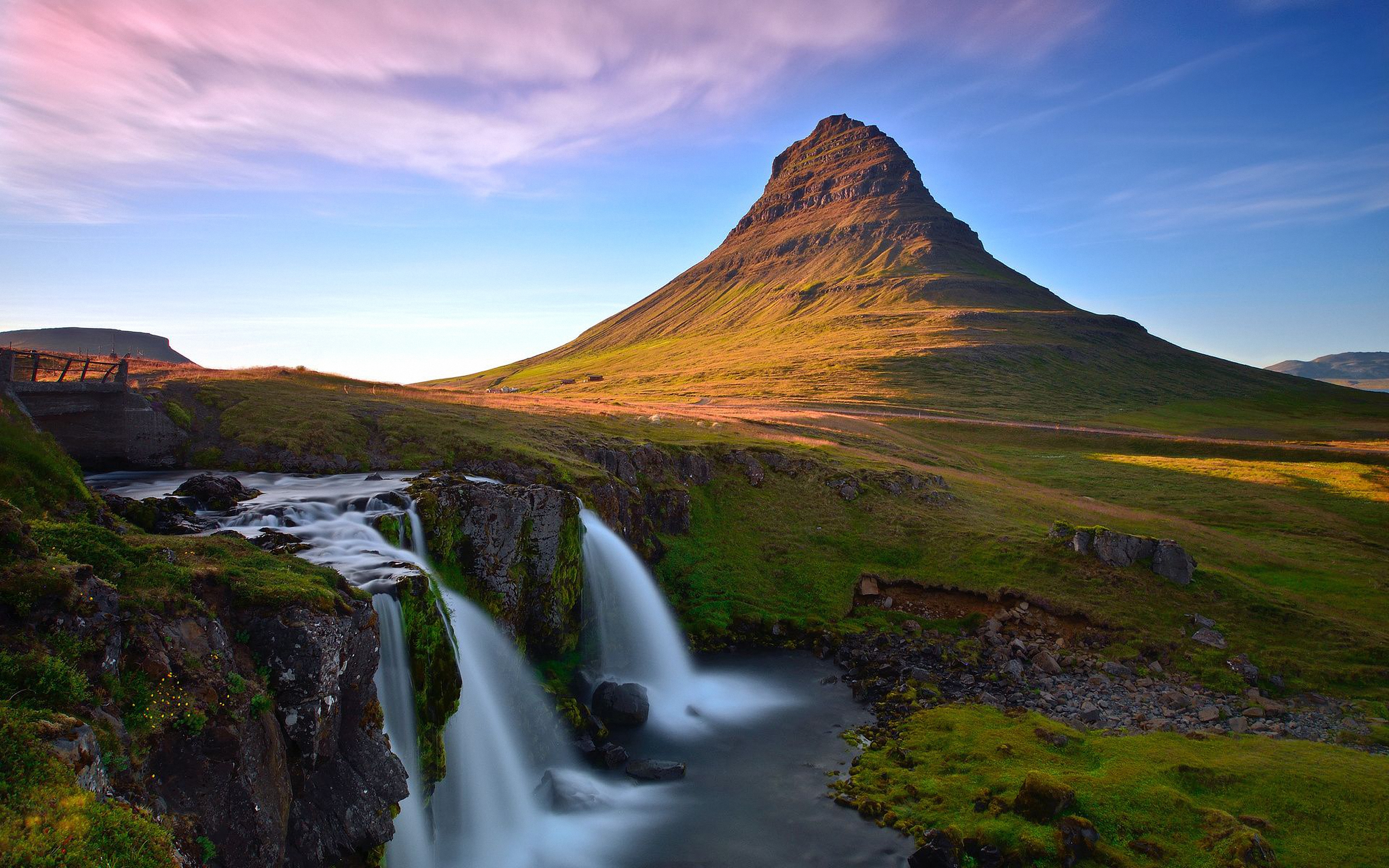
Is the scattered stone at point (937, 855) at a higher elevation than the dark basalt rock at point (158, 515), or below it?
below

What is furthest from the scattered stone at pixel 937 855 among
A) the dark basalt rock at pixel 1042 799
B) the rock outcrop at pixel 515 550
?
the rock outcrop at pixel 515 550

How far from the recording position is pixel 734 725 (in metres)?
26.6

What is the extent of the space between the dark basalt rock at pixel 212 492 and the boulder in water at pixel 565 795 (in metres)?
13.8

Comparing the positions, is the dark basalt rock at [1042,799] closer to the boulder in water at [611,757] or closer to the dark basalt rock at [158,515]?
the boulder in water at [611,757]

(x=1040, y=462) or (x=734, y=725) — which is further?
(x=1040, y=462)

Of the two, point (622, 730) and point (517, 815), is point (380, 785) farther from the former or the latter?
point (622, 730)

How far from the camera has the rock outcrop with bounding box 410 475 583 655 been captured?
24844 millimetres

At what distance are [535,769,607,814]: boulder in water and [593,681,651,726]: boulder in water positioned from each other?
13.3 ft

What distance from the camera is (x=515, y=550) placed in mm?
26438

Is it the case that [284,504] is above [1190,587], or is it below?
above

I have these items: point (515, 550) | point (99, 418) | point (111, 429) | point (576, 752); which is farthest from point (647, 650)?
point (99, 418)

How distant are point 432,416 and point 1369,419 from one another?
17387 centimetres

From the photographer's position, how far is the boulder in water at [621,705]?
26141 mm

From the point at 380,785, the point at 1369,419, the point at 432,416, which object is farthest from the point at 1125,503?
the point at 1369,419
